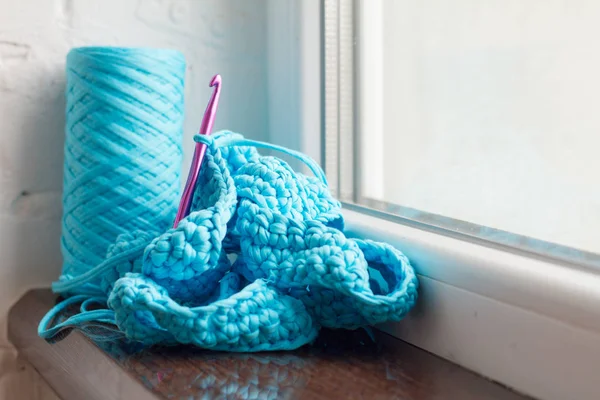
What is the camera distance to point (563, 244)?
0.50 meters

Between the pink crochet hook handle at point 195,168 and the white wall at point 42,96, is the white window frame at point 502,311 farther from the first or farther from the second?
the white wall at point 42,96

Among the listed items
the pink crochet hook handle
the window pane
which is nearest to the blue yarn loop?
the pink crochet hook handle

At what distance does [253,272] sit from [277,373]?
9 centimetres

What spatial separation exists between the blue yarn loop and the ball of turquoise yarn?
0.22ft

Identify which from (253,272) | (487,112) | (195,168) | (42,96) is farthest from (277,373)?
(42,96)

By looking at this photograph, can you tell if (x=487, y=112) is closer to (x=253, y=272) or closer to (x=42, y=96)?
(x=253, y=272)

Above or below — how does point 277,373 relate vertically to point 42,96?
below

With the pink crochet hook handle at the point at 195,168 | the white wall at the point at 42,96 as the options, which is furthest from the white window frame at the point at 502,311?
the white wall at the point at 42,96

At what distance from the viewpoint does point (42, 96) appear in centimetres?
72

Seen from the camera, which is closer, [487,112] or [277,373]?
[277,373]

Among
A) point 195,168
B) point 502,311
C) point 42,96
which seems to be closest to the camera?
point 502,311

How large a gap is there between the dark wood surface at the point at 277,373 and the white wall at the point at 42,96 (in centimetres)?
18

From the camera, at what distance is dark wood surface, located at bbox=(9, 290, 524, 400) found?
449mm

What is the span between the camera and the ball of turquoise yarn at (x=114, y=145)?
64 cm
